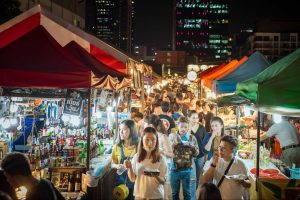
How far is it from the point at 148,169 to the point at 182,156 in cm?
138

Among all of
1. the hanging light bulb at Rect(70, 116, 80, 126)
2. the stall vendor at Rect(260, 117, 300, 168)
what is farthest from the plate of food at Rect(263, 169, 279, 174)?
the hanging light bulb at Rect(70, 116, 80, 126)

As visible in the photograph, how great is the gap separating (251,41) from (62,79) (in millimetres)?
135067

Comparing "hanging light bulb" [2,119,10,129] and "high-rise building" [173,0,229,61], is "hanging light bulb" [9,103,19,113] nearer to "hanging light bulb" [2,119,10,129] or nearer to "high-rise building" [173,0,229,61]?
"hanging light bulb" [2,119,10,129]

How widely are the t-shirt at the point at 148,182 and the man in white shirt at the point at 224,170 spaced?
29.4 inches

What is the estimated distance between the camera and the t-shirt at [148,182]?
203 inches

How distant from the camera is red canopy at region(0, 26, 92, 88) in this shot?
19.9 feet

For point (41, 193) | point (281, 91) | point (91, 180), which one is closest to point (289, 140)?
point (281, 91)

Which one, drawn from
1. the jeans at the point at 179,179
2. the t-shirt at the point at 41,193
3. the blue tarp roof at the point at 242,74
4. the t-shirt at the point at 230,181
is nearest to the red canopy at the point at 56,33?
the blue tarp roof at the point at 242,74

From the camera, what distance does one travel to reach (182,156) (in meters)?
6.50

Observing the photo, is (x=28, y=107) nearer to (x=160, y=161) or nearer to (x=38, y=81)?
(x=38, y=81)

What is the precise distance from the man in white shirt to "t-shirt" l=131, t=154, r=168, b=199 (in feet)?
2.45

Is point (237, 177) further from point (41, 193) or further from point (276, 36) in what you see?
point (276, 36)

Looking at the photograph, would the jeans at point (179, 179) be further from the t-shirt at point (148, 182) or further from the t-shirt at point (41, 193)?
the t-shirt at point (41, 193)

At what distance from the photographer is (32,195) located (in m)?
3.46
